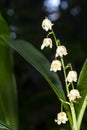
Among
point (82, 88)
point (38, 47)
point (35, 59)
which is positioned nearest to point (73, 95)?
point (82, 88)

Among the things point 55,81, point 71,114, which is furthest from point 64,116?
point 55,81

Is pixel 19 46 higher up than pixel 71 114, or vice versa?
pixel 19 46

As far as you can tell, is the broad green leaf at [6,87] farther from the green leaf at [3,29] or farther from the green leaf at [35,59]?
the green leaf at [35,59]

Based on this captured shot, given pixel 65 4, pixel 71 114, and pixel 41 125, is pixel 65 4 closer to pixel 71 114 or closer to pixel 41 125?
pixel 41 125

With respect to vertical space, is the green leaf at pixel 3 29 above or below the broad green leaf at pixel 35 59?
above

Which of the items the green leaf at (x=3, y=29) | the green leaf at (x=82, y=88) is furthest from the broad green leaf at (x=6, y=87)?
the green leaf at (x=82, y=88)
